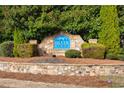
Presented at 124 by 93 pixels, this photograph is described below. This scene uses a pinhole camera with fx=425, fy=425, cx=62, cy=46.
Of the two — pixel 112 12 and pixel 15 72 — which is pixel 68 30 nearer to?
pixel 112 12

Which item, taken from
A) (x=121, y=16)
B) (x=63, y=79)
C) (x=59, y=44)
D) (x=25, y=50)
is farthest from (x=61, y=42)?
(x=63, y=79)

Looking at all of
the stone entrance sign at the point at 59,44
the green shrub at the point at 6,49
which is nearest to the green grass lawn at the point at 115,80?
the stone entrance sign at the point at 59,44

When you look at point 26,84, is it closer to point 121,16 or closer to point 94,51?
point 94,51

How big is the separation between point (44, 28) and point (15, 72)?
19.0ft

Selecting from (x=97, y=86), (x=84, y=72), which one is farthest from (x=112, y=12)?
(x=97, y=86)

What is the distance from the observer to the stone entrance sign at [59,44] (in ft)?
85.5

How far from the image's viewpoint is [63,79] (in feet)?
65.4

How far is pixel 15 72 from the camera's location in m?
21.6

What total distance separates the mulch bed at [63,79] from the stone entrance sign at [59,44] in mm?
5412

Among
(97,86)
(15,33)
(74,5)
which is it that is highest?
(74,5)

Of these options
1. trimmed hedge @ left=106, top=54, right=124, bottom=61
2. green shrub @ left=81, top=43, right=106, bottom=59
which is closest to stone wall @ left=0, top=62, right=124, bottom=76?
trimmed hedge @ left=106, top=54, right=124, bottom=61

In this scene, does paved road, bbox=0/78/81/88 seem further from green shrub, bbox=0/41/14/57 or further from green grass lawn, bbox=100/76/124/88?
green shrub, bbox=0/41/14/57

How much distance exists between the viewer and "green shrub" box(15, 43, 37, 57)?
83.9 ft

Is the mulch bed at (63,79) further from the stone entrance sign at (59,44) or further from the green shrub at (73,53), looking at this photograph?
the stone entrance sign at (59,44)
